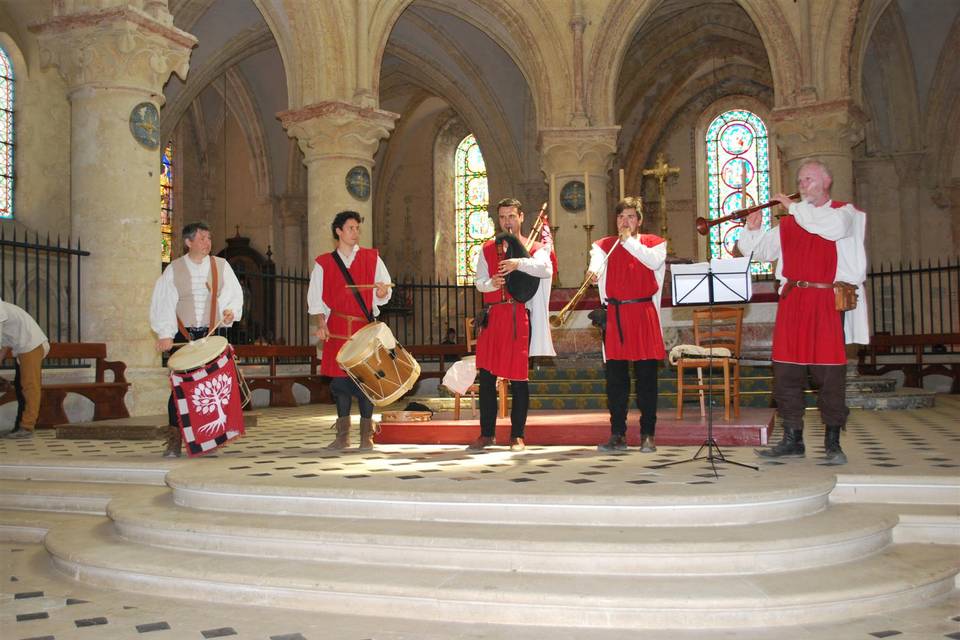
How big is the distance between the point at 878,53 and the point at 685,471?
57.4 ft

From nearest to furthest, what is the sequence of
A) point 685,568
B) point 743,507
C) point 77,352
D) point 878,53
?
point 685,568 → point 743,507 → point 77,352 → point 878,53

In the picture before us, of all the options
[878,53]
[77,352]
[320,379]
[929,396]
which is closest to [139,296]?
[77,352]

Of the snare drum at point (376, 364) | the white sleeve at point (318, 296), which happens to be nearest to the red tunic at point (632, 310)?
the snare drum at point (376, 364)

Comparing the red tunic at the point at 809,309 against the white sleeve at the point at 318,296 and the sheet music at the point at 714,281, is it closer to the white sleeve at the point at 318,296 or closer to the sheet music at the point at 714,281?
the sheet music at the point at 714,281

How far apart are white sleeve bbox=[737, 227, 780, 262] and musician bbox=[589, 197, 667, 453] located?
555mm

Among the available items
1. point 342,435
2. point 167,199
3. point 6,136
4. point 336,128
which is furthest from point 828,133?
point 167,199

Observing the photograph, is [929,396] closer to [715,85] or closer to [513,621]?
[513,621]

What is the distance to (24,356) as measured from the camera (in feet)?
30.7

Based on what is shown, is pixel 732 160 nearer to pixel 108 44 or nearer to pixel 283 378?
pixel 283 378

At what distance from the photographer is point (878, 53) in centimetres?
2011

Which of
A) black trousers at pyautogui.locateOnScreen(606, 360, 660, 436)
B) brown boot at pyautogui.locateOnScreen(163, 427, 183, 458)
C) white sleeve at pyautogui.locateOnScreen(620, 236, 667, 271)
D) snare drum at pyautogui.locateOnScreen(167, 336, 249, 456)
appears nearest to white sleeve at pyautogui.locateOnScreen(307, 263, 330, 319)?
snare drum at pyautogui.locateOnScreen(167, 336, 249, 456)

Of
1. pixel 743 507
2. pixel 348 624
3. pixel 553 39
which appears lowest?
pixel 348 624

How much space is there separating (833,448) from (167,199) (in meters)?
19.5

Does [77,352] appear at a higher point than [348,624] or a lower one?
higher
